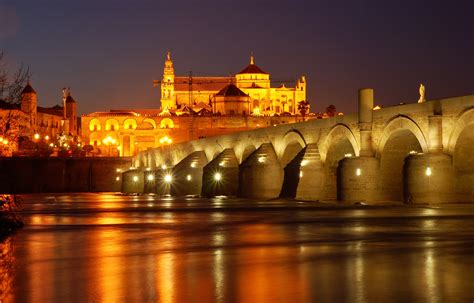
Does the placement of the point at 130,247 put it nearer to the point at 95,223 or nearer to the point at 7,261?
the point at 7,261

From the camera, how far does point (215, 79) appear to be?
184m

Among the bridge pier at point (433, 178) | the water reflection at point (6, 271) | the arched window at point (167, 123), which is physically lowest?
the water reflection at point (6, 271)

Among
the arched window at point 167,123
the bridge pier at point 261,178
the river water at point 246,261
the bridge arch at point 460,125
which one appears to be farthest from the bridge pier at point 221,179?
the arched window at point 167,123

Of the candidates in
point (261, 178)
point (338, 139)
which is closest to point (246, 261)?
point (338, 139)

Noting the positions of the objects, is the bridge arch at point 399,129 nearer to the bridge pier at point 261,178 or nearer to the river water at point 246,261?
the river water at point 246,261

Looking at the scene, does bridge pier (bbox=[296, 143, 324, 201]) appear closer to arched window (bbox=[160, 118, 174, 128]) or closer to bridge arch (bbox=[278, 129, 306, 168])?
bridge arch (bbox=[278, 129, 306, 168])

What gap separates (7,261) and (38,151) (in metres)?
112

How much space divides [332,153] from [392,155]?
6.78m

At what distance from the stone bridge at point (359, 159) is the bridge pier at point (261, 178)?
2.8 inches

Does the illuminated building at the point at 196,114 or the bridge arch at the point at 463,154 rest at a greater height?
the illuminated building at the point at 196,114

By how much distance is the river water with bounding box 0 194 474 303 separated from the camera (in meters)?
12.8

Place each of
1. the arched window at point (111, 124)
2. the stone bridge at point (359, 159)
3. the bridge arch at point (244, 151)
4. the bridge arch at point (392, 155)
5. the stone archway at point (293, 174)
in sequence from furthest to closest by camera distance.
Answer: the arched window at point (111, 124), the bridge arch at point (244, 151), the stone archway at point (293, 174), the bridge arch at point (392, 155), the stone bridge at point (359, 159)

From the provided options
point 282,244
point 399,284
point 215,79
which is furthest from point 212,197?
point 215,79

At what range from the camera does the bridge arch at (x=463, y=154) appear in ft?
118
